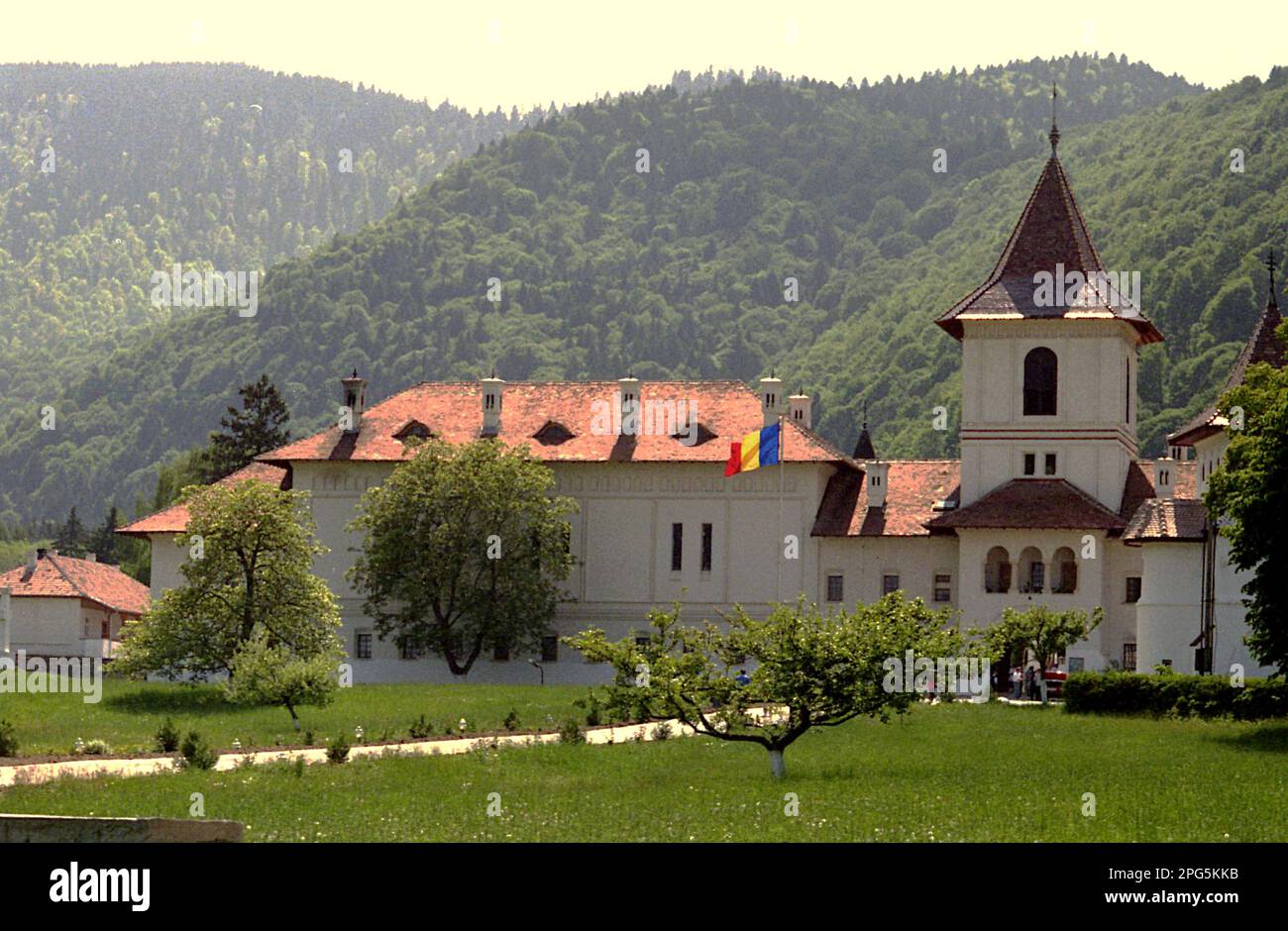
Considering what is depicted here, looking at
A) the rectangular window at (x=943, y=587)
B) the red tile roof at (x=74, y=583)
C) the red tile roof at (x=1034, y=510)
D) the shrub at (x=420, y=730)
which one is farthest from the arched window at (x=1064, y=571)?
the red tile roof at (x=74, y=583)

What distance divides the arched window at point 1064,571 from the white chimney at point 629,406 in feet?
51.6

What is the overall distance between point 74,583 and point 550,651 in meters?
35.3

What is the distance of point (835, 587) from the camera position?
75.0 meters

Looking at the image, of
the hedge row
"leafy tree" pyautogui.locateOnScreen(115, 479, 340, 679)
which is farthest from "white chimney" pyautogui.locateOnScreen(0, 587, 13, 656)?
the hedge row

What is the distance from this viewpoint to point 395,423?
264 ft

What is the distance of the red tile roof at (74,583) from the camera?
10162 cm

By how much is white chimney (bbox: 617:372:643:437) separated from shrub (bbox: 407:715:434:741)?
3118cm

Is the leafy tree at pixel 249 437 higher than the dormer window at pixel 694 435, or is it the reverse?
the leafy tree at pixel 249 437

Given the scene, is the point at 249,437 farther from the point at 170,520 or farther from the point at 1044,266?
the point at 1044,266

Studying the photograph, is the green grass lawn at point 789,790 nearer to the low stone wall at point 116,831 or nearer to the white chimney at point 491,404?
the low stone wall at point 116,831

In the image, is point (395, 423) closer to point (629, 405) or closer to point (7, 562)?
point (629, 405)

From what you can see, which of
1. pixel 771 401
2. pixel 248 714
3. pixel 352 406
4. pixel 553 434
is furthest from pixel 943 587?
pixel 248 714
